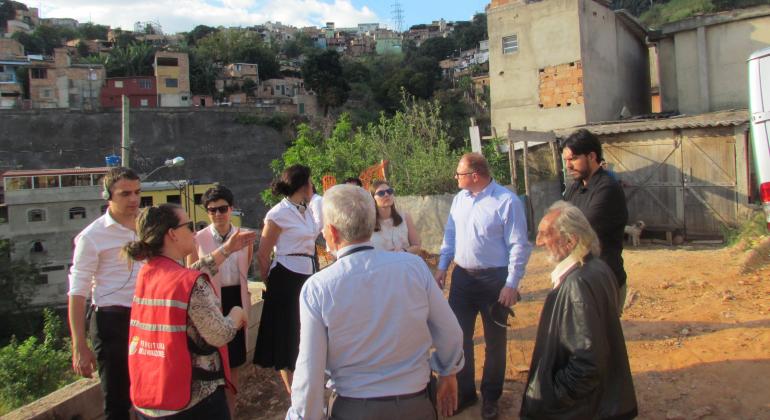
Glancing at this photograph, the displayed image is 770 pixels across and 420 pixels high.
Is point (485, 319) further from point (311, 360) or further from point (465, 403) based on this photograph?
point (311, 360)

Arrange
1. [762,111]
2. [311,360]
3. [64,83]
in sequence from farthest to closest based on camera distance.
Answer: [64,83]
[762,111]
[311,360]

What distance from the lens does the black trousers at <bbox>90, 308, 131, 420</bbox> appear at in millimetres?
2908

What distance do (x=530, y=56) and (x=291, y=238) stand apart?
47.9 feet

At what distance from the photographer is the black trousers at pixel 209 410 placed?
2.27 meters

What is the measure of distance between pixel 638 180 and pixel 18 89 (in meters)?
59.5

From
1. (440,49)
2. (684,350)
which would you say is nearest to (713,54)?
(684,350)

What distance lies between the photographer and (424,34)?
133 m

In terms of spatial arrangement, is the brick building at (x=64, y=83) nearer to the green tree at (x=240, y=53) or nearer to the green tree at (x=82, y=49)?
the green tree at (x=240, y=53)

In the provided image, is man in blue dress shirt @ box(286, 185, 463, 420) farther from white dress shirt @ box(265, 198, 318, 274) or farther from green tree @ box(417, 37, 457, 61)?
green tree @ box(417, 37, 457, 61)

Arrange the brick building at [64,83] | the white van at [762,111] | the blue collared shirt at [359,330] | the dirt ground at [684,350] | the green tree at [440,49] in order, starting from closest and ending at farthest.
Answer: the blue collared shirt at [359,330]
the dirt ground at [684,350]
the white van at [762,111]
the brick building at [64,83]
the green tree at [440,49]

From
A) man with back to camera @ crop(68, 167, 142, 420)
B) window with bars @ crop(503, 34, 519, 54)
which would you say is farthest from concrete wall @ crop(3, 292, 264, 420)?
window with bars @ crop(503, 34, 519, 54)

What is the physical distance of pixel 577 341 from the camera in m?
2.06

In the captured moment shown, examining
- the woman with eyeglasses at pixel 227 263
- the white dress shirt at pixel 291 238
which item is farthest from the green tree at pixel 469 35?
the woman with eyeglasses at pixel 227 263

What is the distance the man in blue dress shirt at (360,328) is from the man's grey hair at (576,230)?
67 cm
